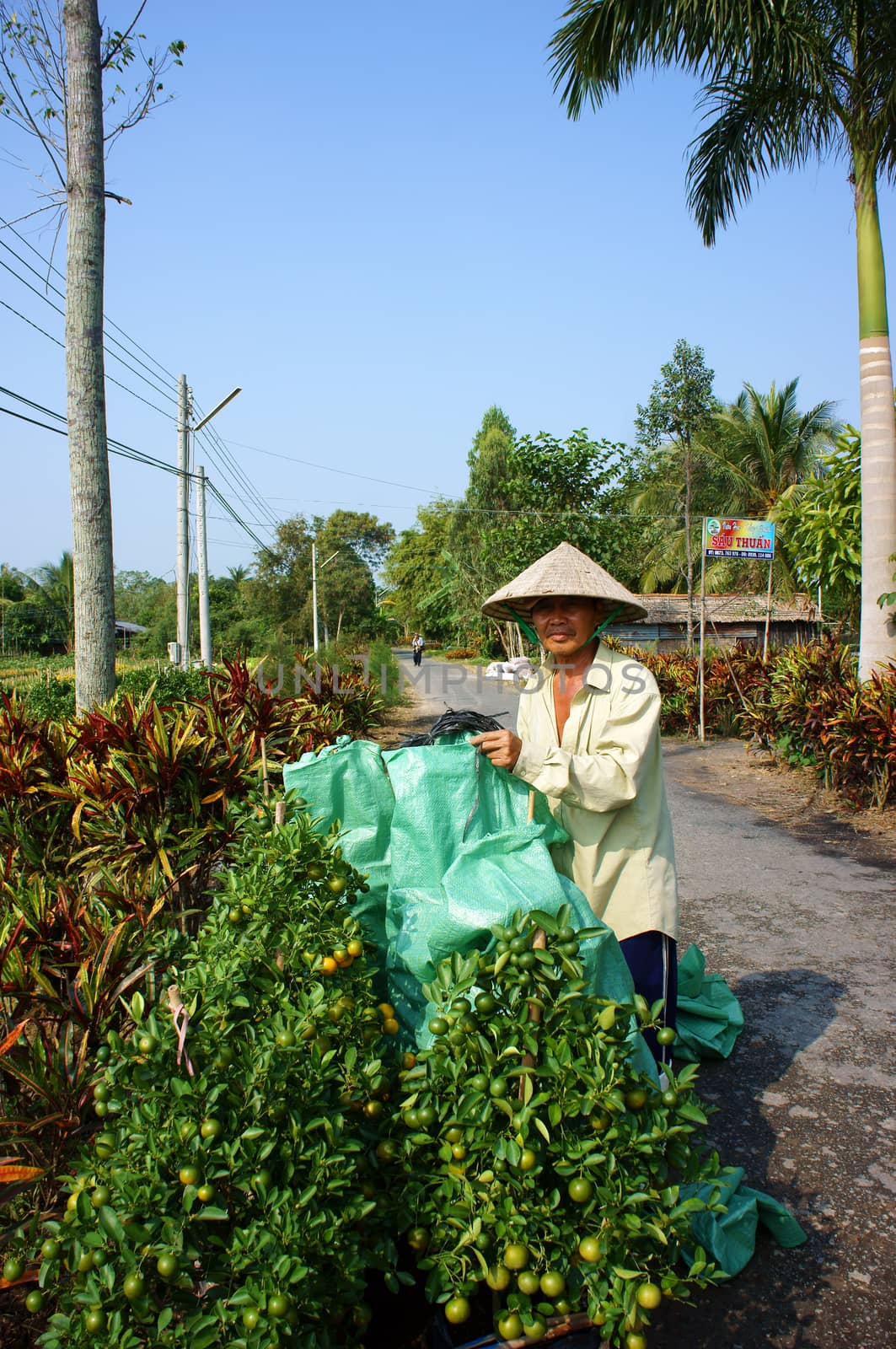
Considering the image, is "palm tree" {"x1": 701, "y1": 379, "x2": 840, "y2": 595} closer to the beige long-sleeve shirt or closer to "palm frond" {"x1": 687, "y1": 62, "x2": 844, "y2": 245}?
"palm frond" {"x1": 687, "y1": 62, "x2": 844, "y2": 245}

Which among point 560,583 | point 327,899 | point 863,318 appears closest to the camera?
point 327,899

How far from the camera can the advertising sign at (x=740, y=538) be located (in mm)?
12778

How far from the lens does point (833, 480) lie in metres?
10.0

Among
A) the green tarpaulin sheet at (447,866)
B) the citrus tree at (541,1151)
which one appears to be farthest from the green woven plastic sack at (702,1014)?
the citrus tree at (541,1151)

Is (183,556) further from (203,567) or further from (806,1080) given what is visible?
(806,1080)

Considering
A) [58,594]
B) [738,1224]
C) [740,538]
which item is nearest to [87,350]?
[738,1224]

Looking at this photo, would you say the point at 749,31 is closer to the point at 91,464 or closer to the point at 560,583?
the point at 91,464

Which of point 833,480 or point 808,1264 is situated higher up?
point 833,480

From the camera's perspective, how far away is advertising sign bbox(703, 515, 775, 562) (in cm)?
1278

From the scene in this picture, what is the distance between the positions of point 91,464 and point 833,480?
27.2ft

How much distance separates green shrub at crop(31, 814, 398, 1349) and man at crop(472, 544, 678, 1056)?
722 millimetres

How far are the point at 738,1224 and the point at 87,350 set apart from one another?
5715 millimetres

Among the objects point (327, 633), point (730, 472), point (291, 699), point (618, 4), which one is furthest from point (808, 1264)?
point (327, 633)

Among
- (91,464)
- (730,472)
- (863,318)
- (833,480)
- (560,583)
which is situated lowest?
(560,583)
